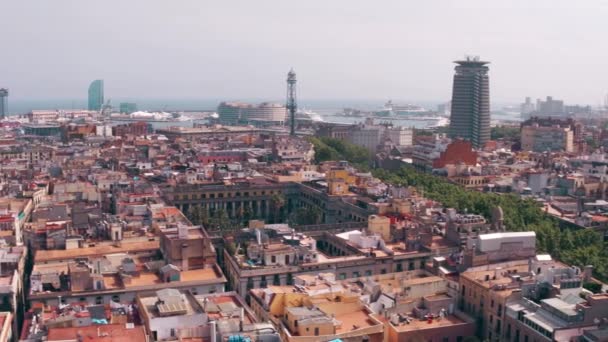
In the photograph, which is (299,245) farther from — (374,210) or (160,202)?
(160,202)

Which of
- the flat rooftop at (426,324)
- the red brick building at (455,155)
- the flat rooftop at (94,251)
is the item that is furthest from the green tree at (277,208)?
the flat rooftop at (426,324)

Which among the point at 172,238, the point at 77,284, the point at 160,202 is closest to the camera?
the point at 77,284

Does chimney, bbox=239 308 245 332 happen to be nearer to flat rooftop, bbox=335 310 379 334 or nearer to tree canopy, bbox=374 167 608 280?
flat rooftop, bbox=335 310 379 334

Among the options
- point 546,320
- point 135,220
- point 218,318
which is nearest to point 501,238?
point 546,320

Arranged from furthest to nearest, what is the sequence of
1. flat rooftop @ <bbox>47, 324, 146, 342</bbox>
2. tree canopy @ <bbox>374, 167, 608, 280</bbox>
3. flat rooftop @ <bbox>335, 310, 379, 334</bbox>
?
tree canopy @ <bbox>374, 167, 608, 280</bbox> < flat rooftop @ <bbox>335, 310, 379, 334</bbox> < flat rooftop @ <bbox>47, 324, 146, 342</bbox>

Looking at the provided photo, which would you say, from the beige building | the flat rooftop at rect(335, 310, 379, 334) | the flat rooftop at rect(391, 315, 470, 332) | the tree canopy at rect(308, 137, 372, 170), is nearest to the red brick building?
the tree canopy at rect(308, 137, 372, 170)

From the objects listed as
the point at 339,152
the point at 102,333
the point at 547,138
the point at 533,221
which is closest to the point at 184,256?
the point at 102,333

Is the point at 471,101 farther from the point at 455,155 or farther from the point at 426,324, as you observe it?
the point at 426,324

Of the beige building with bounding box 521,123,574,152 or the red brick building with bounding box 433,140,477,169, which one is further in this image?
the beige building with bounding box 521,123,574,152
